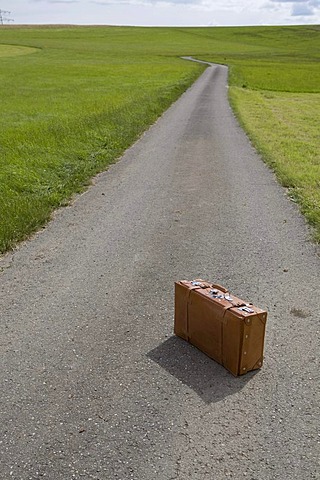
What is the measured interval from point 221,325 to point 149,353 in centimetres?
78

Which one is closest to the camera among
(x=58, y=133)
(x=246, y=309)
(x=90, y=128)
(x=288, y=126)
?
(x=246, y=309)

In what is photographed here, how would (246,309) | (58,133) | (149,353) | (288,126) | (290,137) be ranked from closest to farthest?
(246,309)
(149,353)
(58,133)
(290,137)
(288,126)

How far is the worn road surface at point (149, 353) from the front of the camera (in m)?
3.60

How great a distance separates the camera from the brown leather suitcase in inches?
171

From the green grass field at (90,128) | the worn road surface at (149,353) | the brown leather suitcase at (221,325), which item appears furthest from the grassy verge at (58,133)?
the brown leather suitcase at (221,325)

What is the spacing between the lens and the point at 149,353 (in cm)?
484

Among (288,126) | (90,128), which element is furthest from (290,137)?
(90,128)

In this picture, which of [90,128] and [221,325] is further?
[90,128]

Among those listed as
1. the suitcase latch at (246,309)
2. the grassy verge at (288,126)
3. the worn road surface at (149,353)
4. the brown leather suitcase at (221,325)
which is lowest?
the grassy verge at (288,126)

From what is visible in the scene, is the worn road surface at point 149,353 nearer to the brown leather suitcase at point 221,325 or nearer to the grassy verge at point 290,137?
the brown leather suitcase at point 221,325

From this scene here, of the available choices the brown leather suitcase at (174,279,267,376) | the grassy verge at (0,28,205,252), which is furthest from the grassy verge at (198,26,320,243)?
the grassy verge at (0,28,205,252)

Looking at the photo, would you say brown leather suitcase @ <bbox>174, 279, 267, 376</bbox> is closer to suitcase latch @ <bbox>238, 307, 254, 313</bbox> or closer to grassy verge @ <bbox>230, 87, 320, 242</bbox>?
suitcase latch @ <bbox>238, 307, 254, 313</bbox>

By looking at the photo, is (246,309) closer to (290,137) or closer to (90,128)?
(290,137)

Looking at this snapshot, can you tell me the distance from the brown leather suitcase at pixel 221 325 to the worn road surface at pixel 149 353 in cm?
12
